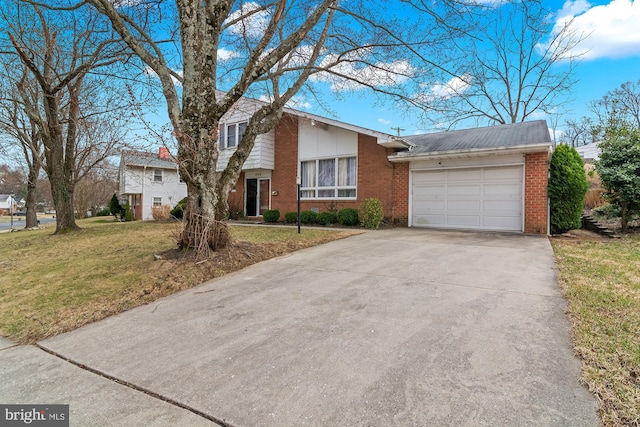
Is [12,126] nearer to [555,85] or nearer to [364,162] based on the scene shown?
[364,162]

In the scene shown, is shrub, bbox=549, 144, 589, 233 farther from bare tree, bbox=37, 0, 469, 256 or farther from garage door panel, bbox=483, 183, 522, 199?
bare tree, bbox=37, 0, 469, 256

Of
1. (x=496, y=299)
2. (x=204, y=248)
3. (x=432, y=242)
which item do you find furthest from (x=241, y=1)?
(x=496, y=299)

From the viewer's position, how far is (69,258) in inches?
297

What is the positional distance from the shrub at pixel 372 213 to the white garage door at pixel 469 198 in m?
1.40

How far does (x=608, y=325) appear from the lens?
315cm

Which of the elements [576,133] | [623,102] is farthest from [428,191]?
[576,133]

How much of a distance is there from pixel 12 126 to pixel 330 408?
2047 centimetres

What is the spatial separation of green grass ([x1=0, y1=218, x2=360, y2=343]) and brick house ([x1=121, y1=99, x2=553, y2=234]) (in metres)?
4.38

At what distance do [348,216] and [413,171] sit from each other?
2793 millimetres

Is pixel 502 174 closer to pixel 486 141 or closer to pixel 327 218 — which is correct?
pixel 486 141

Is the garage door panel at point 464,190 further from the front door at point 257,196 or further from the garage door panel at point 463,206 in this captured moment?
the front door at point 257,196

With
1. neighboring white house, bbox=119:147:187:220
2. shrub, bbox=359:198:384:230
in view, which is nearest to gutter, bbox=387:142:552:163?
shrub, bbox=359:198:384:230

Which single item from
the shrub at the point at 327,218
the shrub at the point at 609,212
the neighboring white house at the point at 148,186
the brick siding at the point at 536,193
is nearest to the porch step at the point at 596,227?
the shrub at the point at 609,212

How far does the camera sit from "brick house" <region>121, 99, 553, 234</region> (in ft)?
32.6
